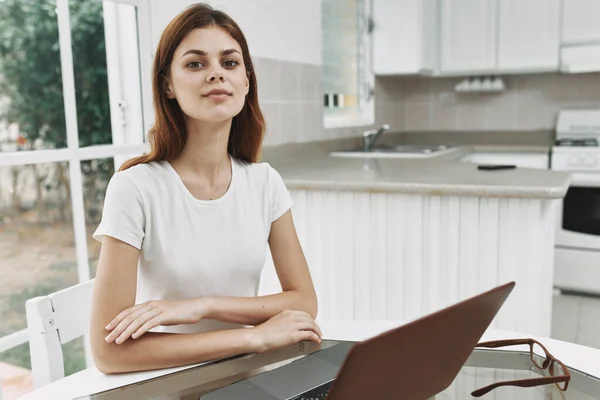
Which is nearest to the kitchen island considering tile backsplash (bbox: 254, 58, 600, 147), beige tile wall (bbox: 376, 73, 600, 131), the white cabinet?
tile backsplash (bbox: 254, 58, 600, 147)

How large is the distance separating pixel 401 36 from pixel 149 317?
10.3 ft

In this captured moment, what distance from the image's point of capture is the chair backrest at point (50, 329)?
108 centimetres

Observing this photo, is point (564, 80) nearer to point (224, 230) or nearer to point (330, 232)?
point (330, 232)

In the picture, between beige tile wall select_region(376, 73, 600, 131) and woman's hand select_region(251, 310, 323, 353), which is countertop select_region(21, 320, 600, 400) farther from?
beige tile wall select_region(376, 73, 600, 131)

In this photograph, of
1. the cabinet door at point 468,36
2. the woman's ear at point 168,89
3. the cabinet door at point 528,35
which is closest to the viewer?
the woman's ear at point 168,89

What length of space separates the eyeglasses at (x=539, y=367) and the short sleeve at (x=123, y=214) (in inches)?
24.8

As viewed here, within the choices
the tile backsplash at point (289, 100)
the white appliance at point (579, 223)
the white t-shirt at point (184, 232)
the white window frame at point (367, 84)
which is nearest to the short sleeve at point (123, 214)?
the white t-shirt at point (184, 232)

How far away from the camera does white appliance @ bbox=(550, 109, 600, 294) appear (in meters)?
3.51

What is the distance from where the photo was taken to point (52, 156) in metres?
1.72

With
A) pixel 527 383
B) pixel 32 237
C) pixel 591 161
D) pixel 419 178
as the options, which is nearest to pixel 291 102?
pixel 419 178

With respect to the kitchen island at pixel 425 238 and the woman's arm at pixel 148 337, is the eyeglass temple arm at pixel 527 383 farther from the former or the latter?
the kitchen island at pixel 425 238

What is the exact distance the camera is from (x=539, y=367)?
931mm

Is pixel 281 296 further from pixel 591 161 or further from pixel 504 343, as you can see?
pixel 591 161

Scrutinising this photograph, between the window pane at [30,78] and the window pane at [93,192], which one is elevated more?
the window pane at [30,78]
